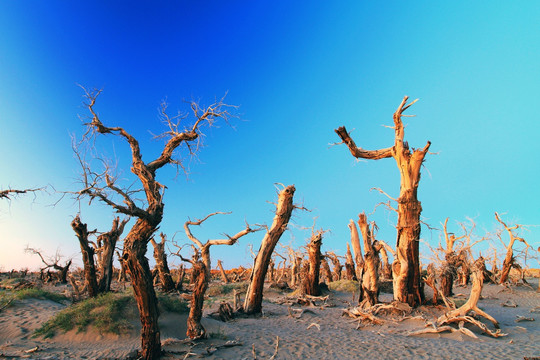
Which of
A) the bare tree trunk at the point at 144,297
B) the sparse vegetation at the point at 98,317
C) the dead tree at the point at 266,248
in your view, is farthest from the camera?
the dead tree at the point at 266,248

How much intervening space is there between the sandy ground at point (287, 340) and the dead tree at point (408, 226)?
2.78 ft

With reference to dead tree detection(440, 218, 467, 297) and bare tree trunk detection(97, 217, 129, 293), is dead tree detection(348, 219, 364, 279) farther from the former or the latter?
bare tree trunk detection(97, 217, 129, 293)

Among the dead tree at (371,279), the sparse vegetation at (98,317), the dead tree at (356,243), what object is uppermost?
the dead tree at (356,243)

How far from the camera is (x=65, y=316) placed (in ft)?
31.3

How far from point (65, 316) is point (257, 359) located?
6.11 meters

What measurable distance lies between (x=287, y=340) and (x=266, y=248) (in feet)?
14.2

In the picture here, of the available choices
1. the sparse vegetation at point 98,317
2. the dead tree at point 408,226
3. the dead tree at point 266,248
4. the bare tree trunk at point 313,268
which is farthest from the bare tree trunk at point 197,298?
the bare tree trunk at point 313,268

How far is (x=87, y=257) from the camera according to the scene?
13.5m

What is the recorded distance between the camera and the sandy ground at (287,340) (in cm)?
757

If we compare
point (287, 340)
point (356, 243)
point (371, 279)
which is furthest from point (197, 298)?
point (356, 243)

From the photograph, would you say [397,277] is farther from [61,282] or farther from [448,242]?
[61,282]

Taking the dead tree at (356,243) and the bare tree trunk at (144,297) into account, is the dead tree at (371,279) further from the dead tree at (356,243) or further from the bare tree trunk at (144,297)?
the bare tree trunk at (144,297)

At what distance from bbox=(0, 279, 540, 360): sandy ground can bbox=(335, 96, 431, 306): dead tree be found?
2.78ft

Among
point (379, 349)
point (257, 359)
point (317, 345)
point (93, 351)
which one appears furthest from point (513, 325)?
point (93, 351)
